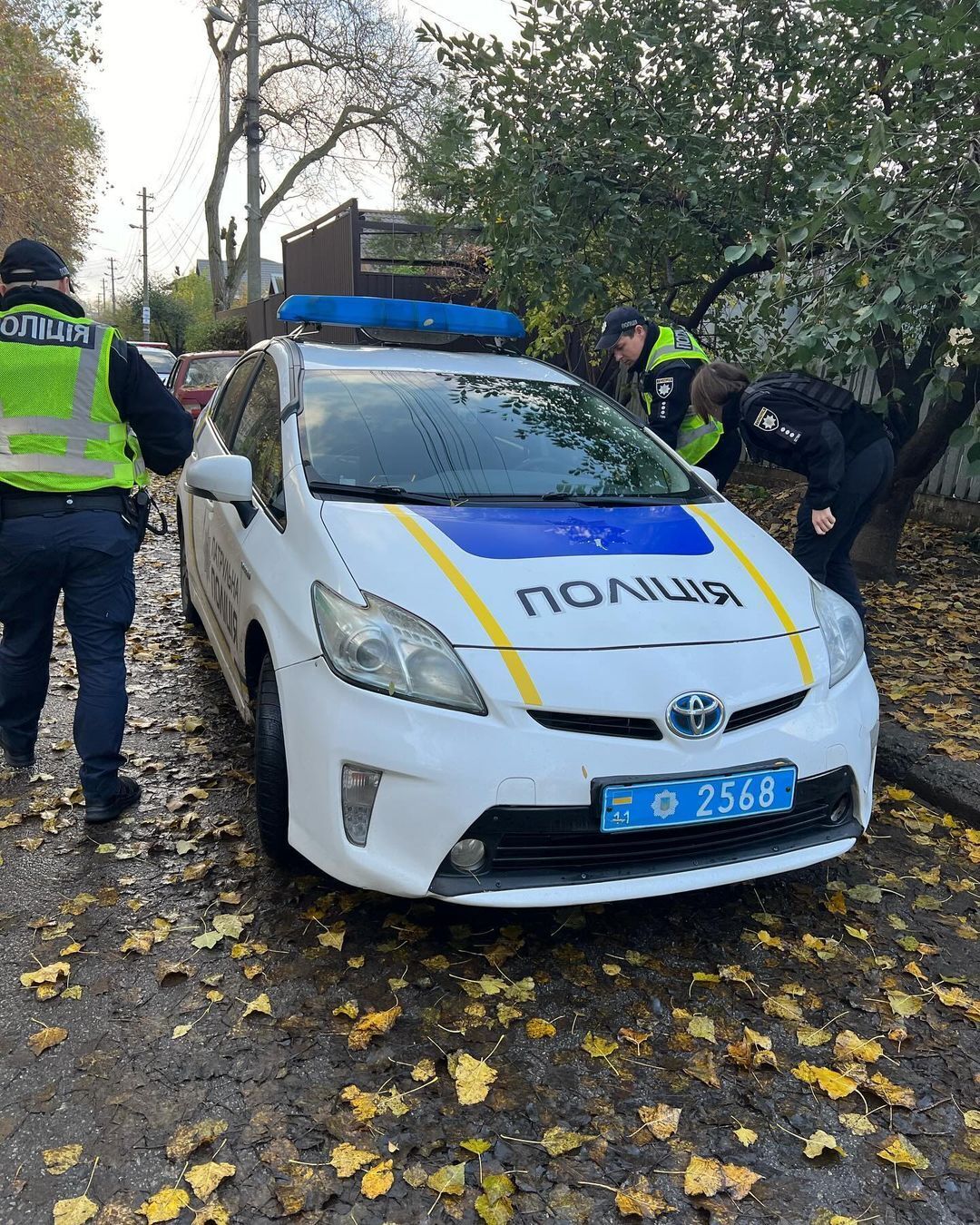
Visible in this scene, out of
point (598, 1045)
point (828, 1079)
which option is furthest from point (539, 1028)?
point (828, 1079)

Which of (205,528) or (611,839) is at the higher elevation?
(205,528)

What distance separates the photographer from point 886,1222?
182 centimetres

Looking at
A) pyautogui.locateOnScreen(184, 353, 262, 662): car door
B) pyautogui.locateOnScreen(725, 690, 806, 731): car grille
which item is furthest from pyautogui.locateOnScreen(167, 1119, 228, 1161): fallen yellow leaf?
pyautogui.locateOnScreen(184, 353, 262, 662): car door

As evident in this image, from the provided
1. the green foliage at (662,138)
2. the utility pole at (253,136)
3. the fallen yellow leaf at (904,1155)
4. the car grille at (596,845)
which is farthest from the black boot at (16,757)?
the utility pole at (253,136)

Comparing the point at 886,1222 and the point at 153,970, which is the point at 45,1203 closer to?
the point at 153,970

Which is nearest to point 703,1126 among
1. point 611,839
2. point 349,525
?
point 611,839

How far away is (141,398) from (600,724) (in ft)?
6.64

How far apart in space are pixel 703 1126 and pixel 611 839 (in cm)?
64

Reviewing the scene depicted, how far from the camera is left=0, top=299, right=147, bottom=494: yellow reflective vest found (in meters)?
3.12

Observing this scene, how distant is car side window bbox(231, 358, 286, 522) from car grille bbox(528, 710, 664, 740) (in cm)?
119

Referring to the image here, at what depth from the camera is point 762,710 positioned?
249 centimetres

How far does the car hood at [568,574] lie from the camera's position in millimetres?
2449

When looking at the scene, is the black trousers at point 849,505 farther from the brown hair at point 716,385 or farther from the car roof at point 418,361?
the car roof at point 418,361

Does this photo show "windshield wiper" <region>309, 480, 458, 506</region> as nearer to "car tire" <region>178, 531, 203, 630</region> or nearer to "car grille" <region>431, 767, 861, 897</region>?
"car grille" <region>431, 767, 861, 897</region>
